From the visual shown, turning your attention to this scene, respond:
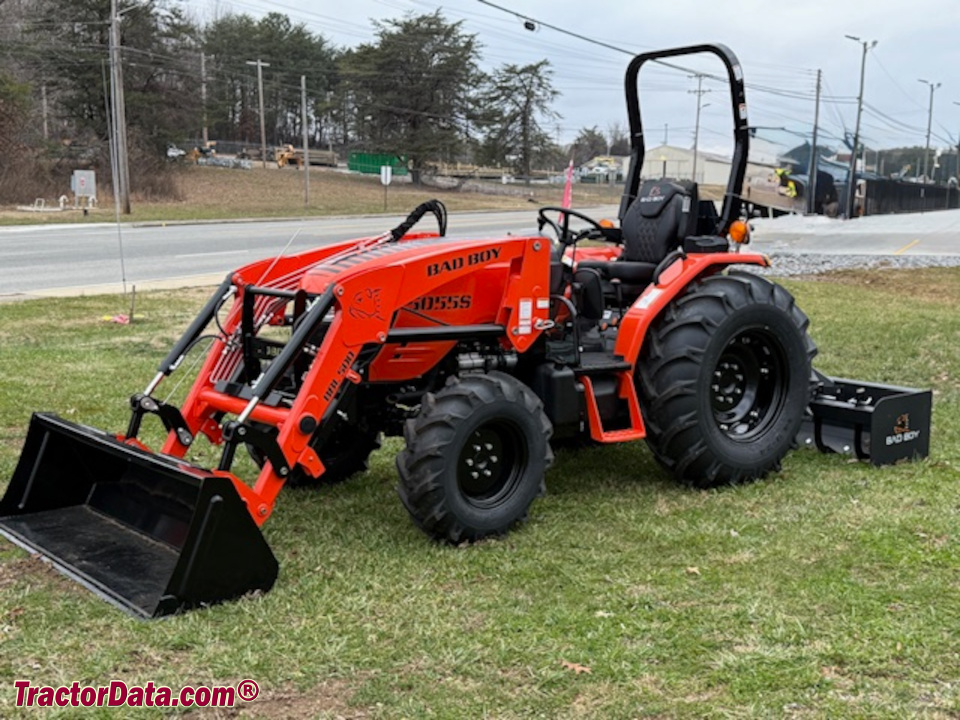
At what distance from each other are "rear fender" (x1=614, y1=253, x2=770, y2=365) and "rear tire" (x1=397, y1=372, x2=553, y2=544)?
0.83 m

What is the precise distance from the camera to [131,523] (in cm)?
487

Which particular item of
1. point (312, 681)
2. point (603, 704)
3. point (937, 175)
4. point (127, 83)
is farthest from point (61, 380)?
point (937, 175)

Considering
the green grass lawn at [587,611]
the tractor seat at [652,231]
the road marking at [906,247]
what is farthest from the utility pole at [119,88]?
the green grass lawn at [587,611]

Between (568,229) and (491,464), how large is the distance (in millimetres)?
2050

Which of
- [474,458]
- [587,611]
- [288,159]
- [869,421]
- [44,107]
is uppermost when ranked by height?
[44,107]

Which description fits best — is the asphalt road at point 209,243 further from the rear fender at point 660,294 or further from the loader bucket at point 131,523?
the loader bucket at point 131,523

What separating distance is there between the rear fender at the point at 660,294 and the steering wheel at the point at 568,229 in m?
0.61

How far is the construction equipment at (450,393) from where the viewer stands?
448cm

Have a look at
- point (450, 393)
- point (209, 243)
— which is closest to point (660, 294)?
point (450, 393)

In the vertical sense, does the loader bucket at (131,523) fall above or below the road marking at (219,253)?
below

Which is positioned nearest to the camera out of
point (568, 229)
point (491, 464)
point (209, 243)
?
point (491, 464)

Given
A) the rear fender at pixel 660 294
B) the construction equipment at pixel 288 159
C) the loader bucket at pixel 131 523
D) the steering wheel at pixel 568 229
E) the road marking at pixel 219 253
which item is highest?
the construction equipment at pixel 288 159

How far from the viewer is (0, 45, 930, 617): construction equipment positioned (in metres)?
4.48

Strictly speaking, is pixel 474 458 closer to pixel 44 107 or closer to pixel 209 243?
pixel 209 243
